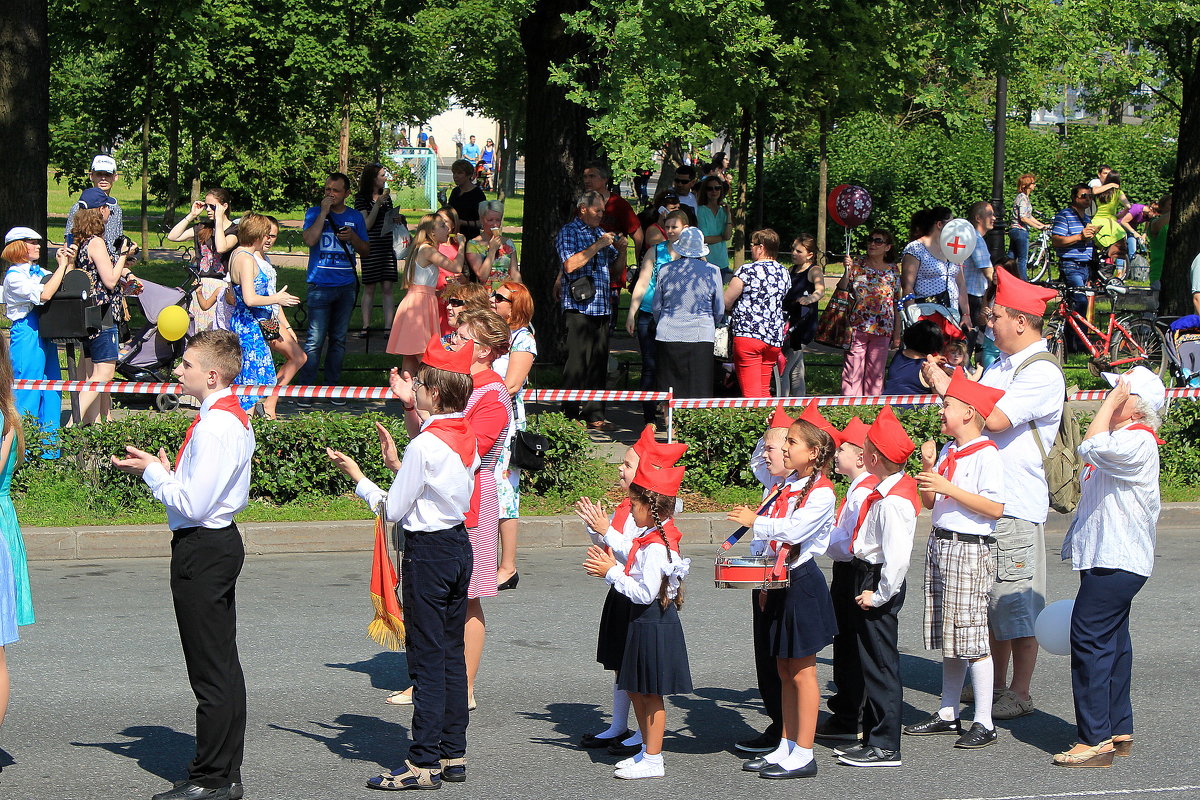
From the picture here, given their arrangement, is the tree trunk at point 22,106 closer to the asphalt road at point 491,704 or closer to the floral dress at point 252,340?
the floral dress at point 252,340

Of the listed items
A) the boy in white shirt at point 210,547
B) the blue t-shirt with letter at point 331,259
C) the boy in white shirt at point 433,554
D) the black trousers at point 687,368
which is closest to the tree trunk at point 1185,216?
→ the black trousers at point 687,368

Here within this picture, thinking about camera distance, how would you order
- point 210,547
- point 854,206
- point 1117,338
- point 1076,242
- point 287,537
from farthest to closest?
point 1076,242 < point 1117,338 < point 854,206 < point 287,537 < point 210,547

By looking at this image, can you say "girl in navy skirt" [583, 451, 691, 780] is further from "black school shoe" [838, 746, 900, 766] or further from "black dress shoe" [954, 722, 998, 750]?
"black dress shoe" [954, 722, 998, 750]

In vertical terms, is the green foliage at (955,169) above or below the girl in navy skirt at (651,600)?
above

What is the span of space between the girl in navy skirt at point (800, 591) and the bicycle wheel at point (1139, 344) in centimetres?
1155

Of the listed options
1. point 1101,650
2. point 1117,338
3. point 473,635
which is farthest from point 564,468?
point 1117,338

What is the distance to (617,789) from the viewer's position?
19.2ft

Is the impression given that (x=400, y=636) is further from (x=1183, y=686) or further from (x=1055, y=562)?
(x=1055, y=562)

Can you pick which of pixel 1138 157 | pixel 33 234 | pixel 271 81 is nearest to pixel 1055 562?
pixel 33 234

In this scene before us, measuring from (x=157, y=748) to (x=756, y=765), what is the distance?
2547 mm

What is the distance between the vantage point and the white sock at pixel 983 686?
646 centimetres

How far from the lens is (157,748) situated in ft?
20.3

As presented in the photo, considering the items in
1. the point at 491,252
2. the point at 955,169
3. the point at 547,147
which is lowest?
the point at 491,252

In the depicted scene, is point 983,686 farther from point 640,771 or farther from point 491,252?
point 491,252
